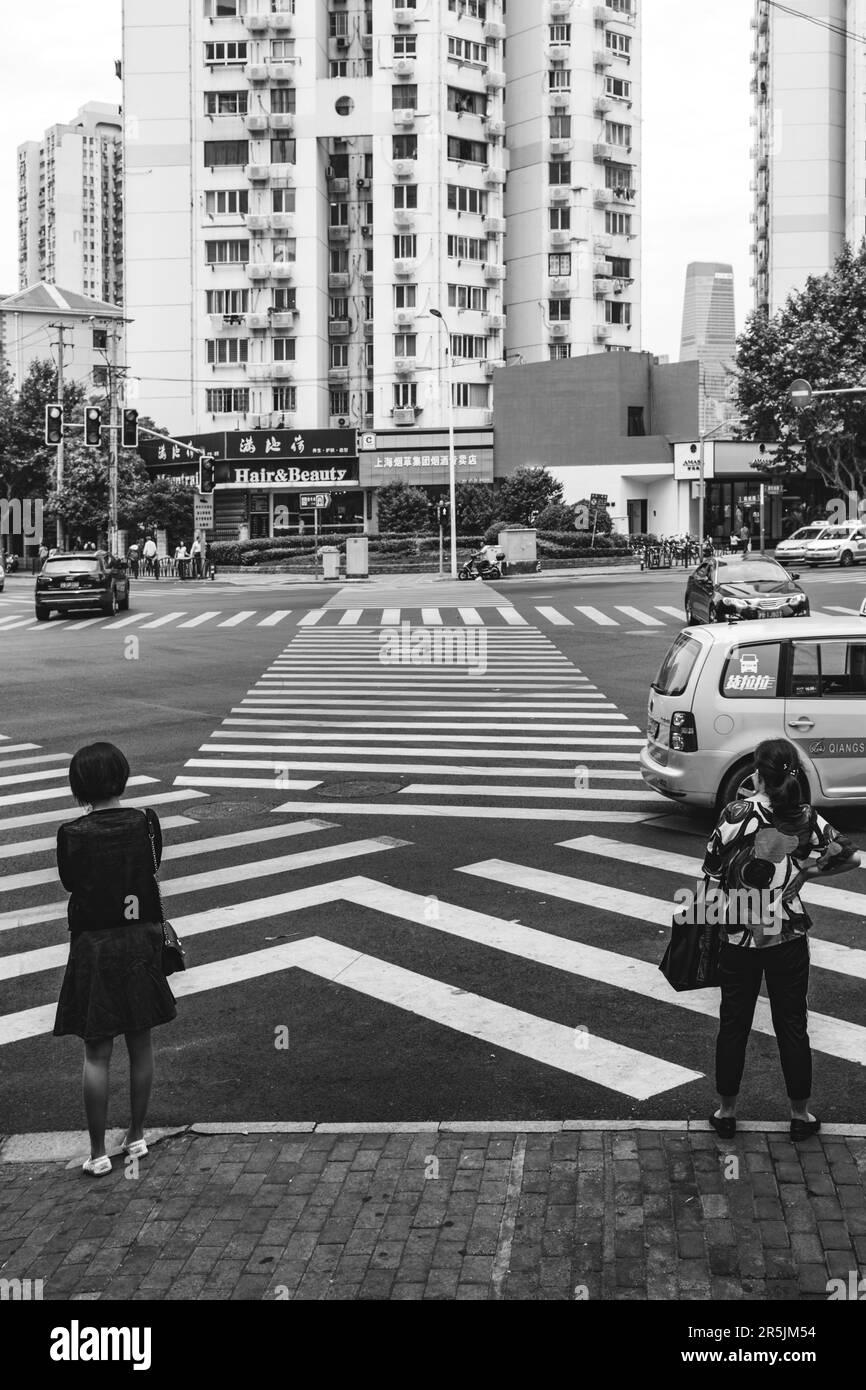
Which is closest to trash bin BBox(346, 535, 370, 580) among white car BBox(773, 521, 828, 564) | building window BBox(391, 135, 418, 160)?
white car BBox(773, 521, 828, 564)

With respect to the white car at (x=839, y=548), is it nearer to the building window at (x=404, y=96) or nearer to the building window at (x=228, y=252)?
the building window at (x=404, y=96)

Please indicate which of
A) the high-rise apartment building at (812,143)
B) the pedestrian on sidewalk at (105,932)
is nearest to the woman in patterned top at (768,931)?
the pedestrian on sidewalk at (105,932)

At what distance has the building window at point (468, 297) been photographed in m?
77.2

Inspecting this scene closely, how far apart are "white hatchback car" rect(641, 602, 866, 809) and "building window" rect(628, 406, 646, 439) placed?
6067 cm

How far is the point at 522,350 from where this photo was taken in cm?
8319

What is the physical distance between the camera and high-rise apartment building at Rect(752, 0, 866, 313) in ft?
329

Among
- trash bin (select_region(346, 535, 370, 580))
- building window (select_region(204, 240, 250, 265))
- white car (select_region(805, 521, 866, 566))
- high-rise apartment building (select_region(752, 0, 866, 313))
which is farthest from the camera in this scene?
high-rise apartment building (select_region(752, 0, 866, 313))

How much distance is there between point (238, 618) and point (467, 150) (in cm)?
5225

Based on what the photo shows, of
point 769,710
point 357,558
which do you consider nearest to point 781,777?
point 769,710

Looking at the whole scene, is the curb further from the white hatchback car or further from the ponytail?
the white hatchback car

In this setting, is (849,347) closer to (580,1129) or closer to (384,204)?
(384,204)

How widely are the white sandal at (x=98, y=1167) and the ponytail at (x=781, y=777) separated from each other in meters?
3.12

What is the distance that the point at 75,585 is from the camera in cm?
3609

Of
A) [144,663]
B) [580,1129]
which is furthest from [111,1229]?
[144,663]
